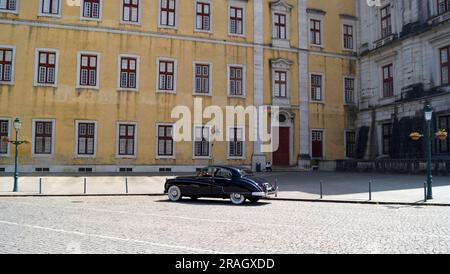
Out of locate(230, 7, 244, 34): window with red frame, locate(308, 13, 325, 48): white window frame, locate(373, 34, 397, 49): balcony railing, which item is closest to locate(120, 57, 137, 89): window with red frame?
locate(230, 7, 244, 34): window with red frame

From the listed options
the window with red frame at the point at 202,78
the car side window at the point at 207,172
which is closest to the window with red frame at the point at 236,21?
the window with red frame at the point at 202,78

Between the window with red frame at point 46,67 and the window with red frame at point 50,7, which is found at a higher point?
the window with red frame at point 50,7

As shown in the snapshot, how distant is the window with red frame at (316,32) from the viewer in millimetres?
35969

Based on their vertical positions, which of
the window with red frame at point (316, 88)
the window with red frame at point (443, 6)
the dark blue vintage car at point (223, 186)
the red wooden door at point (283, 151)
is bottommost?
the dark blue vintage car at point (223, 186)

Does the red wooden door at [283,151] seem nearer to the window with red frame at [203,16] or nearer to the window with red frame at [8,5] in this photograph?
the window with red frame at [203,16]

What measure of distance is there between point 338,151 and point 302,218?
25314 millimetres

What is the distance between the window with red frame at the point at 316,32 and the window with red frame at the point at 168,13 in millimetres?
11821

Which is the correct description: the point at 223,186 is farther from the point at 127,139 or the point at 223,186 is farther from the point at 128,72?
the point at 128,72

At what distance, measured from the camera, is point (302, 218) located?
11883mm

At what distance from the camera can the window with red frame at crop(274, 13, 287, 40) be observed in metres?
34.6

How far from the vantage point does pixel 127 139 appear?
30.1 meters

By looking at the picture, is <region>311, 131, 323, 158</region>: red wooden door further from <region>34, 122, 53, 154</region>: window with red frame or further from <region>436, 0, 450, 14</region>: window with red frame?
<region>34, 122, 53, 154</region>: window with red frame

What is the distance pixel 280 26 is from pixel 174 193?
72.3 feet
